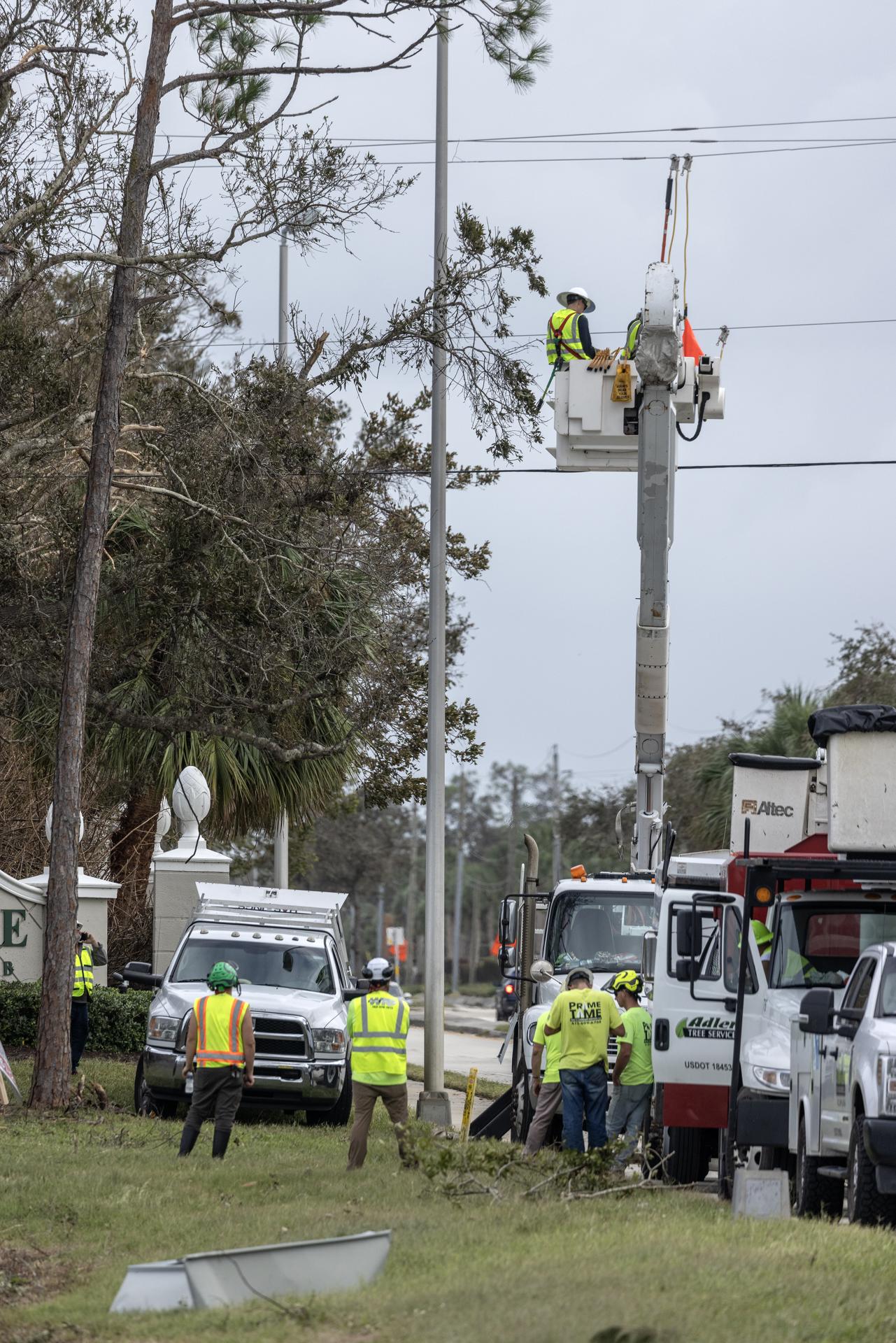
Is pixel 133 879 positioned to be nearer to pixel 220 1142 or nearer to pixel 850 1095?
pixel 220 1142

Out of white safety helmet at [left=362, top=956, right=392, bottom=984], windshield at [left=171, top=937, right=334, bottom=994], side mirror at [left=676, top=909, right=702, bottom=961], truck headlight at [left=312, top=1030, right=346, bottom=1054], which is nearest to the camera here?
side mirror at [left=676, top=909, right=702, bottom=961]

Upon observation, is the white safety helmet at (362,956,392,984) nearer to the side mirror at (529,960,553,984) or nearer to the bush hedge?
the side mirror at (529,960,553,984)

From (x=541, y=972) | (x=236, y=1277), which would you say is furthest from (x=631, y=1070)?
(x=236, y=1277)

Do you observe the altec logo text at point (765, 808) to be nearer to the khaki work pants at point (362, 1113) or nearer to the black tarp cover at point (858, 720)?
the black tarp cover at point (858, 720)

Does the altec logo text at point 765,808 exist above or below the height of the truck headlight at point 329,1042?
above

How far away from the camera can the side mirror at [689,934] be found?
496 inches

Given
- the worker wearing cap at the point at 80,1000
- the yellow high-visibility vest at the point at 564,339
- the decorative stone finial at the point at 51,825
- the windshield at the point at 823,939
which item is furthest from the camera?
the worker wearing cap at the point at 80,1000

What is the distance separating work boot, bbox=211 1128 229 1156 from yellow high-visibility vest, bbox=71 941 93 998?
6.52m

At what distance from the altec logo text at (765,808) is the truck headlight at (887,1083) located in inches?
132

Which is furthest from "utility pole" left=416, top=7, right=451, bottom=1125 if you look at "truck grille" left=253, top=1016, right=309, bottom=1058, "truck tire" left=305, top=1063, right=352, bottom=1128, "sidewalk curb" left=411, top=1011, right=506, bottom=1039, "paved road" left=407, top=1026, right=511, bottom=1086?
"sidewalk curb" left=411, top=1011, right=506, bottom=1039

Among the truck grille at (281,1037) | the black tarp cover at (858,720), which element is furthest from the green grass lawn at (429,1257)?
the truck grille at (281,1037)

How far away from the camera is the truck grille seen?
16875mm

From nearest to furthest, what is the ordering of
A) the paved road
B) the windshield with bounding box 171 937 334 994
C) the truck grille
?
1. the truck grille
2. the windshield with bounding box 171 937 334 994
3. the paved road

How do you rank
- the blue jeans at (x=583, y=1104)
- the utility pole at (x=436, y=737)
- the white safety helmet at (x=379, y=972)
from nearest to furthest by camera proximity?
the white safety helmet at (x=379, y=972), the blue jeans at (x=583, y=1104), the utility pole at (x=436, y=737)
